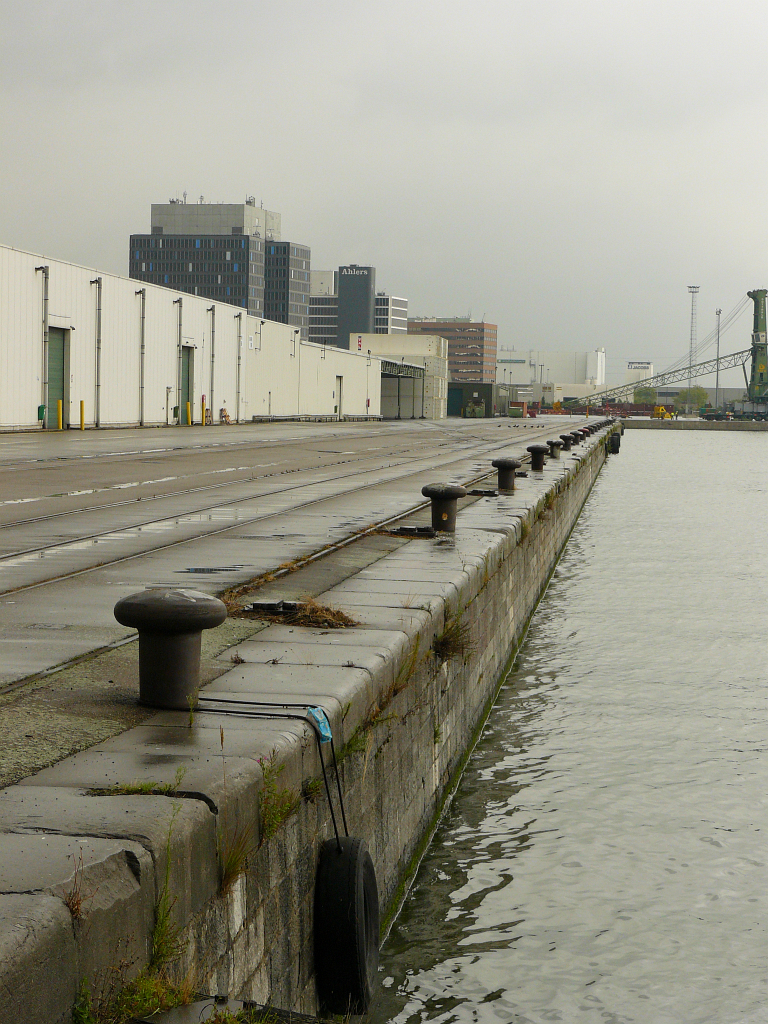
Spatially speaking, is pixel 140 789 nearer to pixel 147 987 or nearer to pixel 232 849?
pixel 232 849

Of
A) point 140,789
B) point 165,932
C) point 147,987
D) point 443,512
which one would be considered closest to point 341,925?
point 140,789

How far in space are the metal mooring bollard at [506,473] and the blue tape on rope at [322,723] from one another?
39.9 feet

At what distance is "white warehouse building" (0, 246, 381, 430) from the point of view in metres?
37.7

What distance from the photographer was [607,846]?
666 cm

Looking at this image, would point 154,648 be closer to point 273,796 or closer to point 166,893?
point 273,796

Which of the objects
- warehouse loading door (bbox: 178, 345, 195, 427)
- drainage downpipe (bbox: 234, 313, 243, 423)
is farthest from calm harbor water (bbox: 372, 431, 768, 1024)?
drainage downpipe (bbox: 234, 313, 243, 423)

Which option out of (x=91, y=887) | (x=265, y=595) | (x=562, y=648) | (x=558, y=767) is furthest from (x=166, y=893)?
A: (x=562, y=648)

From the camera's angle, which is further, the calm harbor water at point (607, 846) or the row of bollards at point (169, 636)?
the calm harbor water at point (607, 846)

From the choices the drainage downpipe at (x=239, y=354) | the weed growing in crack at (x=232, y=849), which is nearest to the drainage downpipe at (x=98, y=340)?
the drainage downpipe at (x=239, y=354)

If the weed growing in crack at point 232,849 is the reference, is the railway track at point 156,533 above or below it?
above

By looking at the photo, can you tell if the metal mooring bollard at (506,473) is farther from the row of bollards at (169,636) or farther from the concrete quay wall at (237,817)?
the row of bollards at (169,636)

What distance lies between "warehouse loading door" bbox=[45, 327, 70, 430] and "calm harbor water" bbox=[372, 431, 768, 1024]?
97.6 ft

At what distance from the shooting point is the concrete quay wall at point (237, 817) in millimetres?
2576

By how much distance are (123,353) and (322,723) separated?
139 ft
